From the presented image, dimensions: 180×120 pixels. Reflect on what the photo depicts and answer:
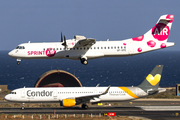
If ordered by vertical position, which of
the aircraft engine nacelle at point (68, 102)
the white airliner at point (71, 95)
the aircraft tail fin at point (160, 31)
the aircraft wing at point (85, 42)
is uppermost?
the aircraft tail fin at point (160, 31)

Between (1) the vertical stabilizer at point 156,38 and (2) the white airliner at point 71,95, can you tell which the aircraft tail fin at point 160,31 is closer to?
(1) the vertical stabilizer at point 156,38

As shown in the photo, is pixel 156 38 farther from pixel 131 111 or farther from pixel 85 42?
pixel 131 111

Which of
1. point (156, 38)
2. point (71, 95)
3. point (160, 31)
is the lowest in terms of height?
point (71, 95)

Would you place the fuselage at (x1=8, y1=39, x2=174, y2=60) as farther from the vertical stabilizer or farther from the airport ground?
the airport ground

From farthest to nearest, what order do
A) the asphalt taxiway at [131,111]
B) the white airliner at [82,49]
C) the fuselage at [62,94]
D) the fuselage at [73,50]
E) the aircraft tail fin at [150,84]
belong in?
the aircraft tail fin at [150,84] → the fuselage at [62,94] → the asphalt taxiway at [131,111] → the fuselage at [73,50] → the white airliner at [82,49]

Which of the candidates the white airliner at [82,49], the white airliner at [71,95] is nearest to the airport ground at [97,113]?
the white airliner at [71,95]

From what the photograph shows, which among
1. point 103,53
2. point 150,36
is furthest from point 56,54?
point 150,36

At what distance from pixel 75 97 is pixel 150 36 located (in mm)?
20001

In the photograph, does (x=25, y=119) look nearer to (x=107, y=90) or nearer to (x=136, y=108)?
(x=107, y=90)

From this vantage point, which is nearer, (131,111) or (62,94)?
(131,111)

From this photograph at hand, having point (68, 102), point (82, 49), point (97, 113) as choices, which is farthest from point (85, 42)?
point (68, 102)

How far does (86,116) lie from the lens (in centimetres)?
5441

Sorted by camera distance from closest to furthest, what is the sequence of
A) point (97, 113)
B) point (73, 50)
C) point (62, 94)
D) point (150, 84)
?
point (73, 50)
point (97, 113)
point (62, 94)
point (150, 84)

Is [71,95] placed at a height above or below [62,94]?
below
